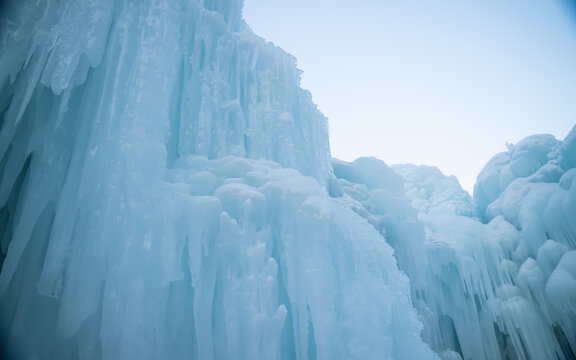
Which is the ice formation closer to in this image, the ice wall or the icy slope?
the ice wall

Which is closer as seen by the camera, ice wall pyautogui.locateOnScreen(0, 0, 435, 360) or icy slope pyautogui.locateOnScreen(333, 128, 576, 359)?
ice wall pyautogui.locateOnScreen(0, 0, 435, 360)

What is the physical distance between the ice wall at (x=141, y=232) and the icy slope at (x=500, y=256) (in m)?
4.72

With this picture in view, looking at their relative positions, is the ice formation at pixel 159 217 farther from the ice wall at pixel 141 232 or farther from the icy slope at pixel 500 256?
the icy slope at pixel 500 256

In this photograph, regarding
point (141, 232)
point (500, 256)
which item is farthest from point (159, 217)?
point (500, 256)

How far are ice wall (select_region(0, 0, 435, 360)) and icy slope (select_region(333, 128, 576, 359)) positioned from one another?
4.72 meters

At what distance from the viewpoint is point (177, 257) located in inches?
145

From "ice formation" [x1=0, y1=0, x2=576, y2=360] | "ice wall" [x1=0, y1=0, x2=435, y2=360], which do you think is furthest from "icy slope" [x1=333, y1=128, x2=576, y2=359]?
"ice wall" [x1=0, y1=0, x2=435, y2=360]

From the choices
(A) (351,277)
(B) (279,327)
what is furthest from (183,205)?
(A) (351,277)

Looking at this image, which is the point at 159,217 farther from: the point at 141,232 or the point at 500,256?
the point at 500,256

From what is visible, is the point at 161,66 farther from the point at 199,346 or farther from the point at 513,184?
the point at 513,184

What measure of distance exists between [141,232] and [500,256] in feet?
36.1

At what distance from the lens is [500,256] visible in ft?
33.1

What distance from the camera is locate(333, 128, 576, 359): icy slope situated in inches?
Result: 351

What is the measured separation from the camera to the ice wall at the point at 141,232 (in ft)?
10.9
